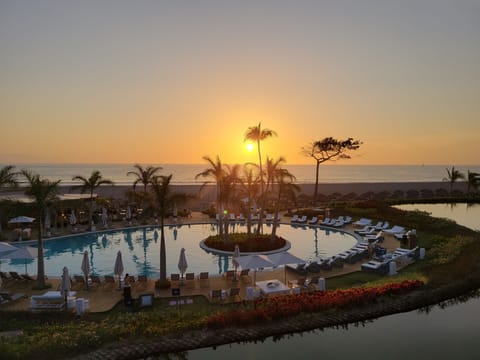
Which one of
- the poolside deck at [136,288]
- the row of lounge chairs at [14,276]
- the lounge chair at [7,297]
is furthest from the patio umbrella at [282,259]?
the row of lounge chairs at [14,276]

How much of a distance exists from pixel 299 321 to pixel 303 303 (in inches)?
30.0

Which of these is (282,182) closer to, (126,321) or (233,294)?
(233,294)

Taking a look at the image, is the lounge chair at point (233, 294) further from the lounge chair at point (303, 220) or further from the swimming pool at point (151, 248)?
the lounge chair at point (303, 220)

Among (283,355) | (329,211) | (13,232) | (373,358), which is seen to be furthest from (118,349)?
(329,211)

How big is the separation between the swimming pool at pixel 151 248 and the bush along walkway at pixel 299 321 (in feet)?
21.3

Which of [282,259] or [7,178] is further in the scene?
[7,178]

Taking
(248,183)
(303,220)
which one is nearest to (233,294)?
(248,183)

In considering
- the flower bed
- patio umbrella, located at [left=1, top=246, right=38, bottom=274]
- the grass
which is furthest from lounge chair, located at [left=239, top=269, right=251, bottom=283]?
patio umbrella, located at [left=1, top=246, right=38, bottom=274]

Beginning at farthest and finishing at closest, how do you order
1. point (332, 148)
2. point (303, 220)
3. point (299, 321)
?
1. point (332, 148)
2. point (303, 220)
3. point (299, 321)

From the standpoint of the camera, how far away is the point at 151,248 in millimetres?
22094

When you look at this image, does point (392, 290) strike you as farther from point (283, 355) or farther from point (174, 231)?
point (174, 231)

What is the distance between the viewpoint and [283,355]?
32.9 feet

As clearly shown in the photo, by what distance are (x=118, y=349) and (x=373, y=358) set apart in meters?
7.18

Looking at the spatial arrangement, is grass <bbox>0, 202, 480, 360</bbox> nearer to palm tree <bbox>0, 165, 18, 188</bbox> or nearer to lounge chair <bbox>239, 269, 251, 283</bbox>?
lounge chair <bbox>239, 269, 251, 283</bbox>
